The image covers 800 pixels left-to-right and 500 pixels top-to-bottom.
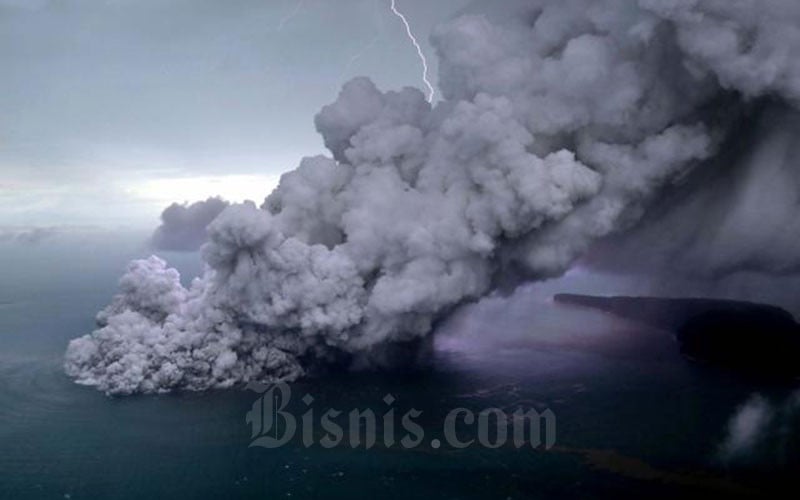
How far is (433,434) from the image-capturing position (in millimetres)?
52812

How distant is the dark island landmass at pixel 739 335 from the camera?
2778 inches

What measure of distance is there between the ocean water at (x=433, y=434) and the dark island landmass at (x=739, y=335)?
3.52 meters

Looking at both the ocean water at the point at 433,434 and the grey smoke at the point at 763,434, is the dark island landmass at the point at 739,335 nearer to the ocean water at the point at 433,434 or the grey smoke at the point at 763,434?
the ocean water at the point at 433,434

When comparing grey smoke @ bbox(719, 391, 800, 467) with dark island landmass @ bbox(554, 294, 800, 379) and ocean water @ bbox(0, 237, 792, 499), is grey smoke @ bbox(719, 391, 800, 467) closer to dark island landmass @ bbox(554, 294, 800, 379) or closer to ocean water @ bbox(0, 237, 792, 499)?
ocean water @ bbox(0, 237, 792, 499)

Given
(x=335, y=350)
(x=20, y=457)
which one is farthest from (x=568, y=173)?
(x=20, y=457)

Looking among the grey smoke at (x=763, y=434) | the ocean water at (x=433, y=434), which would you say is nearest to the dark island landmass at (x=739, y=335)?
the ocean water at (x=433, y=434)

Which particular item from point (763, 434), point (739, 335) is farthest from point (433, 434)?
point (739, 335)

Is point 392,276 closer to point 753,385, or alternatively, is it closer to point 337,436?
point 337,436

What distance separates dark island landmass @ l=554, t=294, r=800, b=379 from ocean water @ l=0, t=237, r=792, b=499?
3524mm

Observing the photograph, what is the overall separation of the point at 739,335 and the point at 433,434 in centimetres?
4305

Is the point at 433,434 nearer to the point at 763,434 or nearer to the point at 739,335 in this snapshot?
the point at 763,434

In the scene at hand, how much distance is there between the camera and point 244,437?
5431cm

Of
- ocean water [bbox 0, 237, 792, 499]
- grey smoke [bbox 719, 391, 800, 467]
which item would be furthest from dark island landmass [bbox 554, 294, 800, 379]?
grey smoke [bbox 719, 391, 800, 467]

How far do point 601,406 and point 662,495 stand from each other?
16.0 metres
